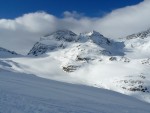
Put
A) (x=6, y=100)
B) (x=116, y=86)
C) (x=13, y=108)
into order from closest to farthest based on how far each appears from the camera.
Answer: (x=13, y=108)
(x=6, y=100)
(x=116, y=86)

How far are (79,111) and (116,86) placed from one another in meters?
169

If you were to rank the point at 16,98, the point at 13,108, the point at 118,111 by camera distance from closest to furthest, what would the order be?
the point at 13,108 → the point at 16,98 → the point at 118,111

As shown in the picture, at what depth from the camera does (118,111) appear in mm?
38094

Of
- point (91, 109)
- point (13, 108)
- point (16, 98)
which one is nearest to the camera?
point (13, 108)

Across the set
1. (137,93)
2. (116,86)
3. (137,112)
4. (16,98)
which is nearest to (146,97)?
(137,93)

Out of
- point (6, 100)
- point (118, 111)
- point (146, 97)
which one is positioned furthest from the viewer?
point (146, 97)

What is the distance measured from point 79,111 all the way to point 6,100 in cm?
713

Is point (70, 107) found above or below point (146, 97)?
below

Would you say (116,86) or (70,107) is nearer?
(70,107)

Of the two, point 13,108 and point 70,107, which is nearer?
point 13,108

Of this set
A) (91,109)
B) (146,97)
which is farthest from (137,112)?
(146,97)

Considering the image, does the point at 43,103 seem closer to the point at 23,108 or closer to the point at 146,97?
the point at 23,108

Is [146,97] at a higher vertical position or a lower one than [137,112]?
higher

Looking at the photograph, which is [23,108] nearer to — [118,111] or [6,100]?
[6,100]
